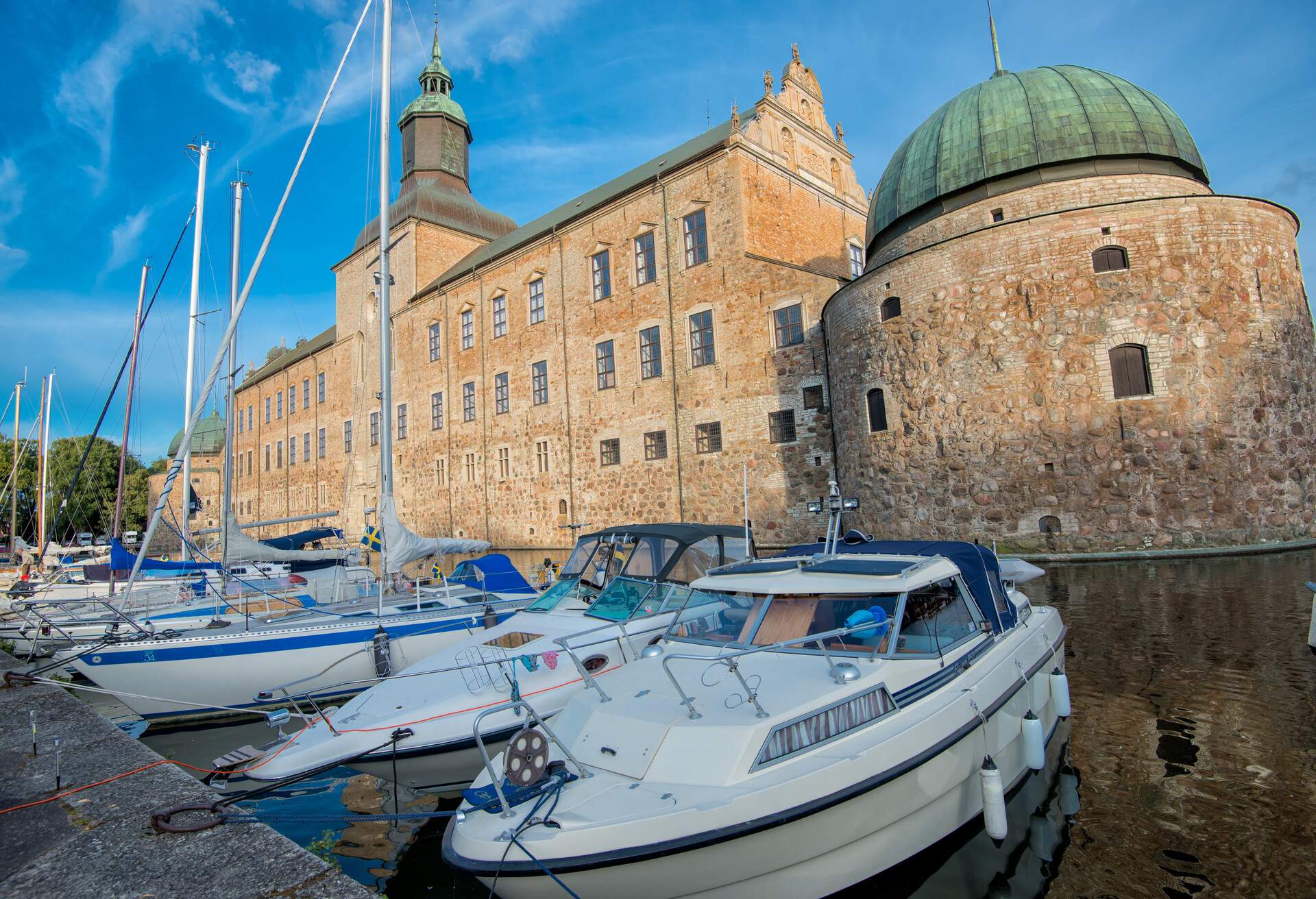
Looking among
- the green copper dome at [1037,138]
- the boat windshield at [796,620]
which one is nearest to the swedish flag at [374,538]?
the boat windshield at [796,620]

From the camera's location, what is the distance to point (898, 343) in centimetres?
1825

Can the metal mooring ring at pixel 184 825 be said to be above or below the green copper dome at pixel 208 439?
below

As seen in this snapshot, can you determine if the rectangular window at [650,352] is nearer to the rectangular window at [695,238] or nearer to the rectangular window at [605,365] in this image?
the rectangular window at [605,365]

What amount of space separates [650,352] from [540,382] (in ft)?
19.7

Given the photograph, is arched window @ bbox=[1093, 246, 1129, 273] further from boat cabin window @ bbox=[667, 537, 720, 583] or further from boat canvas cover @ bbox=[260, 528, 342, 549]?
boat canvas cover @ bbox=[260, 528, 342, 549]

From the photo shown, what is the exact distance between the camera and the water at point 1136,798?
406cm

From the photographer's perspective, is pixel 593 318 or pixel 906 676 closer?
pixel 906 676

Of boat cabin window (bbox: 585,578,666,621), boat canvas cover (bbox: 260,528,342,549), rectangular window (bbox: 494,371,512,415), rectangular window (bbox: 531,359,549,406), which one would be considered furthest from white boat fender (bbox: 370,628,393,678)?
rectangular window (bbox: 494,371,512,415)

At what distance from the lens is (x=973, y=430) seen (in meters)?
17.0

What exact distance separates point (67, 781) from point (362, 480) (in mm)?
36439

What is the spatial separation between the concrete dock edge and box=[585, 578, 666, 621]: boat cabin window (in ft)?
12.7

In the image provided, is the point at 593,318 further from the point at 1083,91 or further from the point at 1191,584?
the point at 1191,584

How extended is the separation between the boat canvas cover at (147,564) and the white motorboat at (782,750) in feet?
42.6

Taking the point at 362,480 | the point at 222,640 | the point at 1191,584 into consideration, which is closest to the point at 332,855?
the point at 222,640
